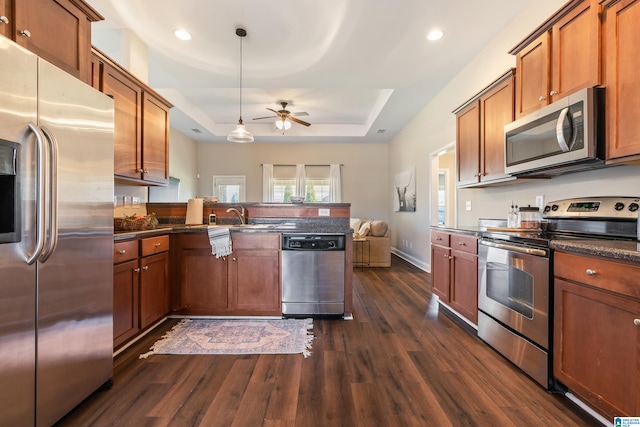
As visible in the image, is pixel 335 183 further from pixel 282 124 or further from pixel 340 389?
pixel 340 389

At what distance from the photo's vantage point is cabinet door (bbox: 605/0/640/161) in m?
1.45


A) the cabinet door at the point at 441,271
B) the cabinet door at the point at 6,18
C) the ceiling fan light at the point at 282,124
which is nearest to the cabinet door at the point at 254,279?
the cabinet door at the point at 441,271

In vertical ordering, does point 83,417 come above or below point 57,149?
below

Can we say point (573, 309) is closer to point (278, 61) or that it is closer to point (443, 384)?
point (443, 384)

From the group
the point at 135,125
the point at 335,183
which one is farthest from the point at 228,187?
the point at 135,125

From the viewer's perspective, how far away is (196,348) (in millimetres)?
2199

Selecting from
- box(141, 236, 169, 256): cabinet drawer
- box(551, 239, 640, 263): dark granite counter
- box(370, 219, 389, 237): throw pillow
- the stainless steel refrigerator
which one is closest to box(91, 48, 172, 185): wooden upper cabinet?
box(141, 236, 169, 256): cabinet drawer

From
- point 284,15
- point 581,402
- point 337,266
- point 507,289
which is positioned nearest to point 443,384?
point 581,402

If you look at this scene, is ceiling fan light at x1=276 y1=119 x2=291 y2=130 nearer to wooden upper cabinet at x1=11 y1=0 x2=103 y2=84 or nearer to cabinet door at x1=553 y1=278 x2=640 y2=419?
wooden upper cabinet at x1=11 y1=0 x2=103 y2=84

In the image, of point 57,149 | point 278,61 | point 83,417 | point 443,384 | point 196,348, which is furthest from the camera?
point 278,61

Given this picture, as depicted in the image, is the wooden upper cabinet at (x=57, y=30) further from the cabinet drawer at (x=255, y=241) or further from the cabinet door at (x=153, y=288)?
the cabinet drawer at (x=255, y=241)

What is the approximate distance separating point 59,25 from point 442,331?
3420 millimetres

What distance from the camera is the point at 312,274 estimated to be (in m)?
2.76

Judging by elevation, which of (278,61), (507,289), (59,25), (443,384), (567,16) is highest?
(278,61)
